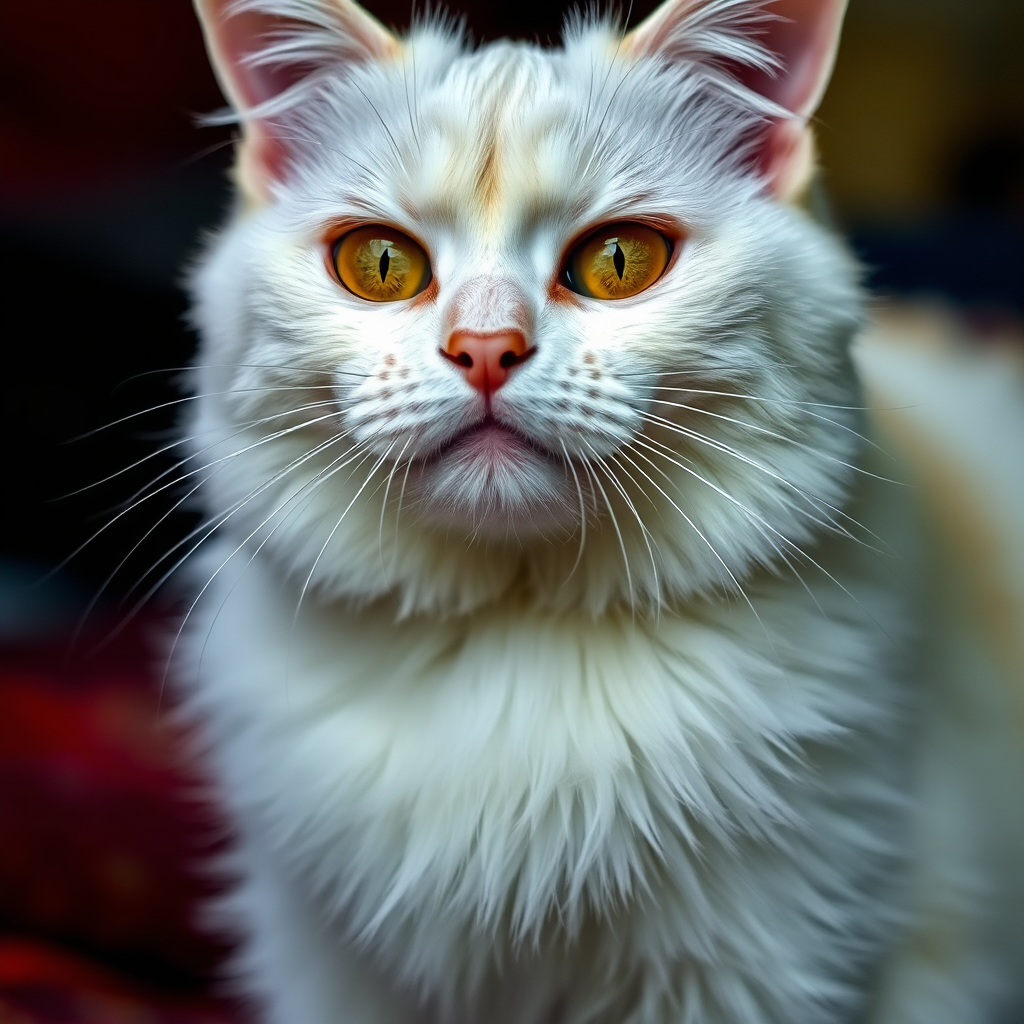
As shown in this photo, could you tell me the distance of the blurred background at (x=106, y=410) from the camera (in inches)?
51.7

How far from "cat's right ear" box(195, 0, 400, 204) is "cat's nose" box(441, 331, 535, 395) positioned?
1.07ft

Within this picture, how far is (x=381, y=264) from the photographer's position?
817mm

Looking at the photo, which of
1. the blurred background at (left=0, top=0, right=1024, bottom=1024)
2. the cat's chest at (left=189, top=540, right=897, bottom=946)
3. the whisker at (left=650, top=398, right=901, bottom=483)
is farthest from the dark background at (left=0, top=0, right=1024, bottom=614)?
the whisker at (left=650, top=398, right=901, bottom=483)

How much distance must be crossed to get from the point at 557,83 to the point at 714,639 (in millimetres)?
461

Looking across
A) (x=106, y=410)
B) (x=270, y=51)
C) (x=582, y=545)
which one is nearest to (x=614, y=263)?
(x=582, y=545)

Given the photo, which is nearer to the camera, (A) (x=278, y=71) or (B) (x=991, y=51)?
(A) (x=278, y=71)

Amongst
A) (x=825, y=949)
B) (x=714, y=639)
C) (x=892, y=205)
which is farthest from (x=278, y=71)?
(x=892, y=205)

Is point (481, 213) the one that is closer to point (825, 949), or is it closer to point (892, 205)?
point (825, 949)

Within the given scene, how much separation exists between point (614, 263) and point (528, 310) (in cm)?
11

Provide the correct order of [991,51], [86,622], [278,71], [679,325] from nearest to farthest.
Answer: [679,325], [278,71], [86,622], [991,51]

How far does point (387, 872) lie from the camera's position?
850mm

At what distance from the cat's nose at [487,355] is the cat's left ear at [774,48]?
31cm

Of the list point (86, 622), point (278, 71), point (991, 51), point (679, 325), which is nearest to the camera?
point (679, 325)

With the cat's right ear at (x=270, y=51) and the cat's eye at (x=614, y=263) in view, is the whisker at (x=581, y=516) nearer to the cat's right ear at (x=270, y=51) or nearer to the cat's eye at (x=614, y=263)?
the cat's eye at (x=614, y=263)
